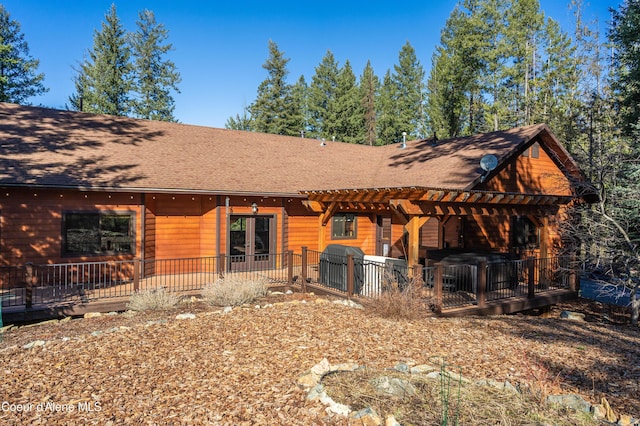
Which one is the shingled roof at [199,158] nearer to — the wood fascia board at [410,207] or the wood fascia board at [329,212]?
the wood fascia board at [329,212]

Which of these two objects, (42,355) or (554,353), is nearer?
(42,355)

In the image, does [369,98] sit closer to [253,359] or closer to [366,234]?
[366,234]

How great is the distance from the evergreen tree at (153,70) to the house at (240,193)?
19.9 metres

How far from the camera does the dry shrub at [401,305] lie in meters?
7.68

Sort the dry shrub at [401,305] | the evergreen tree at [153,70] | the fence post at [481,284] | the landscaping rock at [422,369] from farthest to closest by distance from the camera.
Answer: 1. the evergreen tree at [153,70]
2. the fence post at [481,284]
3. the dry shrub at [401,305]
4. the landscaping rock at [422,369]

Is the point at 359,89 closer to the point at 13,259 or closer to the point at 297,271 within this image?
the point at 297,271

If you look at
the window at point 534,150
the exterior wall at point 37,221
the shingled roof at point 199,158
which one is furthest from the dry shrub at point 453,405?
the window at point 534,150

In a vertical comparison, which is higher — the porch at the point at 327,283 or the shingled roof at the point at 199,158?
the shingled roof at the point at 199,158

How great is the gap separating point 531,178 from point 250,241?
10574 millimetres

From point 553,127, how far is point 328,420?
26045 mm

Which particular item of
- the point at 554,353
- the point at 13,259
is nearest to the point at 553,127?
the point at 554,353

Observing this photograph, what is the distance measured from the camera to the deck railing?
931cm

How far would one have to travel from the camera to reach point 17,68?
28.5 metres

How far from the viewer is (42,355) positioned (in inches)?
213
